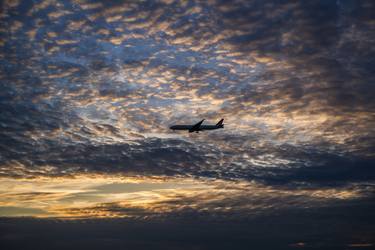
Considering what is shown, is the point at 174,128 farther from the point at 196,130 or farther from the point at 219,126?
the point at 219,126

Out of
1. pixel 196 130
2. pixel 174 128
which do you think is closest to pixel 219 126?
pixel 196 130
